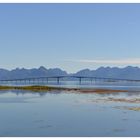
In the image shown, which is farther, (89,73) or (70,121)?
(89,73)

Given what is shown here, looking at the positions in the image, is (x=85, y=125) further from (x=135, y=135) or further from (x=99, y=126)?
(x=135, y=135)

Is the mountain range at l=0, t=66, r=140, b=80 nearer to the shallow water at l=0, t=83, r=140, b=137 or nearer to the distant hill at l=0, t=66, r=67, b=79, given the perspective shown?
the distant hill at l=0, t=66, r=67, b=79

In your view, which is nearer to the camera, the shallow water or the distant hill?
the shallow water

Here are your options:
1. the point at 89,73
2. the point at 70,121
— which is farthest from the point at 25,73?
the point at 70,121

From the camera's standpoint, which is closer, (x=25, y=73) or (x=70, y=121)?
(x=70, y=121)

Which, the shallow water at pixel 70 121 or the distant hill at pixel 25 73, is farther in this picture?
the distant hill at pixel 25 73

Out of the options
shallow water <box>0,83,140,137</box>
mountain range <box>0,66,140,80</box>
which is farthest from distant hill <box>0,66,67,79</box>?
shallow water <box>0,83,140,137</box>

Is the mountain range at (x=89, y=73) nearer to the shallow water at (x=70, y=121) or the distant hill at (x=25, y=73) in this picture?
the distant hill at (x=25, y=73)

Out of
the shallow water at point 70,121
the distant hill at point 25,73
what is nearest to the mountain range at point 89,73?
the distant hill at point 25,73

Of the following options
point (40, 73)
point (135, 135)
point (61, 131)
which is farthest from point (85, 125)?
point (40, 73)

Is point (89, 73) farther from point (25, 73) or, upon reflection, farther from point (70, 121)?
point (70, 121)

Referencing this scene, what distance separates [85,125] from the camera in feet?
51.3

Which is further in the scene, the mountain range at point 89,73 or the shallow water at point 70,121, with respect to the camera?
the mountain range at point 89,73

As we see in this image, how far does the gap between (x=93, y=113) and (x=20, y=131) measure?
19.1 feet
